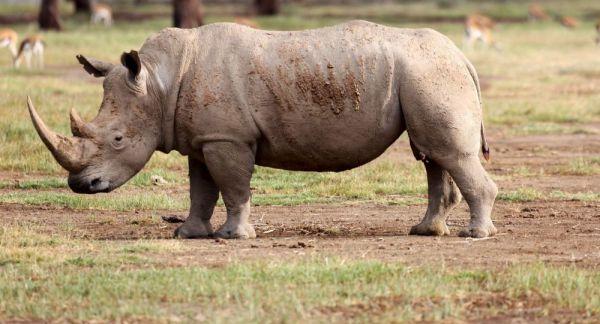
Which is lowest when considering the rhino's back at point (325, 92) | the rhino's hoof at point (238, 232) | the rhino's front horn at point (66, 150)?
the rhino's hoof at point (238, 232)

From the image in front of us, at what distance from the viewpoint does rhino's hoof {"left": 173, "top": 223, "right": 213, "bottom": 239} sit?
10258mm

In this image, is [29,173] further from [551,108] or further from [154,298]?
[551,108]

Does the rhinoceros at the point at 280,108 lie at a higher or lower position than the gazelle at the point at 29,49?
higher

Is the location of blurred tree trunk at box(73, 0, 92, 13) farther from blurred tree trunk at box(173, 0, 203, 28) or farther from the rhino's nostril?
the rhino's nostril

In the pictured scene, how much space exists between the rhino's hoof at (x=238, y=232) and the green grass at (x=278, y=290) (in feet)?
4.60

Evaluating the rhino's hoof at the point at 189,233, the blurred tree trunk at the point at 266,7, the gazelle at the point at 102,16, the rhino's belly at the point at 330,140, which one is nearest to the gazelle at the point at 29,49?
the gazelle at the point at 102,16

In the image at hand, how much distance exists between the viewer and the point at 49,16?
4006cm

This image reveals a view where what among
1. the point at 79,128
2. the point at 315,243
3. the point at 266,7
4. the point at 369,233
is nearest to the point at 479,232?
the point at 369,233

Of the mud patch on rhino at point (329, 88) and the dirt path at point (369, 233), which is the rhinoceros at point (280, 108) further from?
Result: the dirt path at point (369, 233)

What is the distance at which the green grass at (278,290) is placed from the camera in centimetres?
732

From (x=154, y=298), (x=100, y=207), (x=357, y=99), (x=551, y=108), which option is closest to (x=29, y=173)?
(x=100, y=207)

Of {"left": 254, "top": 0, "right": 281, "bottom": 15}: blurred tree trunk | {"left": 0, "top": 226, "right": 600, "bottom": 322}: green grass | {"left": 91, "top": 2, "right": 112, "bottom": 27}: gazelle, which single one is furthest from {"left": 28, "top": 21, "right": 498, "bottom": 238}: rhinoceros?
{"left": 254, "top": 0, "right": 281, "bottom": 15}: blurred tree trunk

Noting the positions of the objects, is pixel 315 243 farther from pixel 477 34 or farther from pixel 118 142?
pixel 477 34

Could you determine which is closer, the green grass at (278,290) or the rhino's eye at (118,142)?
the green grass at (278,290)
